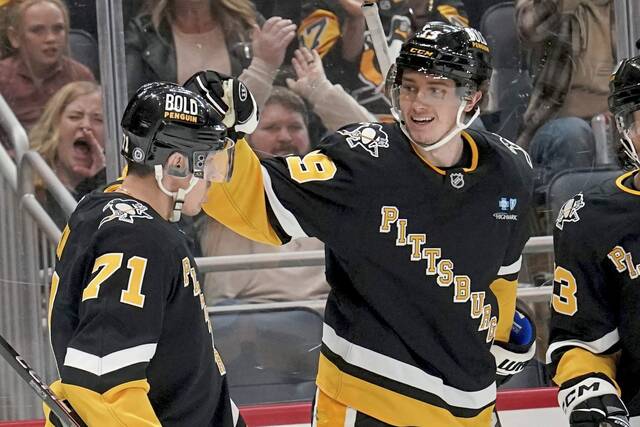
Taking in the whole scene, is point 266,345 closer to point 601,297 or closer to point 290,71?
point 290,71

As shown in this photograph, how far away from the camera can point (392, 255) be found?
2377mm

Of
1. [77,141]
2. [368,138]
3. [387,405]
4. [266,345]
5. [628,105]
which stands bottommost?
[266,345]

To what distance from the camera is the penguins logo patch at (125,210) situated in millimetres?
1967

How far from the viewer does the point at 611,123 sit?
3434mm

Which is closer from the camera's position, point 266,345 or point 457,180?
point 457,180

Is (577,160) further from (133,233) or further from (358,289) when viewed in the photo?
(133,233)

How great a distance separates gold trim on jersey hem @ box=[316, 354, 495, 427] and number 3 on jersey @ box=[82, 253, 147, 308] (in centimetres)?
63

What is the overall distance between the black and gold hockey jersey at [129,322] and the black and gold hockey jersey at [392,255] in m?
0.33

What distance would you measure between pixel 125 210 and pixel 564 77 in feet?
5.97

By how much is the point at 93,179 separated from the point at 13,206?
211 mm

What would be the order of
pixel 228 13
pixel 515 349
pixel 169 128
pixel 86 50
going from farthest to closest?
1. pixel 228 13
2. pixel 86 50
3. pixel 515 349
4. pixel 169 128

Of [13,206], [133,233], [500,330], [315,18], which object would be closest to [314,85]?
[315,18]

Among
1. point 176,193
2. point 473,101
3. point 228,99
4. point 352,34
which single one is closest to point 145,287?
point 176,193

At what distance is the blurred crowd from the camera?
325 centimetres
